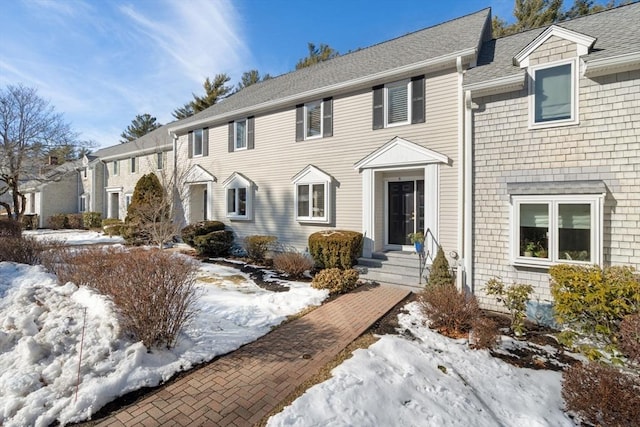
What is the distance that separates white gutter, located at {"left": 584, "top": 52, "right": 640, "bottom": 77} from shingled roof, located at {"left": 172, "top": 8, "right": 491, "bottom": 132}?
2.74m

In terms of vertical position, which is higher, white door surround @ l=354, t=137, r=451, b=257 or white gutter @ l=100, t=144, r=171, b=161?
white gutter @ l=100, t=144, r=171, b=161

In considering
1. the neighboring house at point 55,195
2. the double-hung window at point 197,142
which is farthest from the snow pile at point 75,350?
the neighboring house at point 55,195

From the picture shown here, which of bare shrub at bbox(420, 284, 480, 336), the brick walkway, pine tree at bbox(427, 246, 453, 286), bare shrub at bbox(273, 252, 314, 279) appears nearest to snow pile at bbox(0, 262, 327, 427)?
the brick walkway

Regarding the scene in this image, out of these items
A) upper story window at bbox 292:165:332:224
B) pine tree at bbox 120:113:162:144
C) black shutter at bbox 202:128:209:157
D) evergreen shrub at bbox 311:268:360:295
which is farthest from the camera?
pine tree at bbox 120:113:162:144

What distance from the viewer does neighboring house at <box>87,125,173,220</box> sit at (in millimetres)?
19798

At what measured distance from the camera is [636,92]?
5992 mm

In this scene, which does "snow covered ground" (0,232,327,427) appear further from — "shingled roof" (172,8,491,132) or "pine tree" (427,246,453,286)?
"shingled roof" (172,8,491,132)

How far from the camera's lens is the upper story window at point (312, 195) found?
10.8 m

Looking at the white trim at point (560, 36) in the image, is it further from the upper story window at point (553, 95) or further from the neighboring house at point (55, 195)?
the neighboring house at point (55, 195)

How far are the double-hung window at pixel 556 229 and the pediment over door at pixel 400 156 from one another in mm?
2522

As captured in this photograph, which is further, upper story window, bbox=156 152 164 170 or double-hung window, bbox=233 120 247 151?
upper story window, bbox=156 152 164 170

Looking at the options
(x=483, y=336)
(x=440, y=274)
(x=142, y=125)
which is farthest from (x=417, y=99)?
(x=142, y=125)

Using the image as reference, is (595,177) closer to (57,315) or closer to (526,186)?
(526,186)

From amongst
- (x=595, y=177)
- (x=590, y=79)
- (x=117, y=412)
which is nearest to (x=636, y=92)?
(x=590, y=79)
